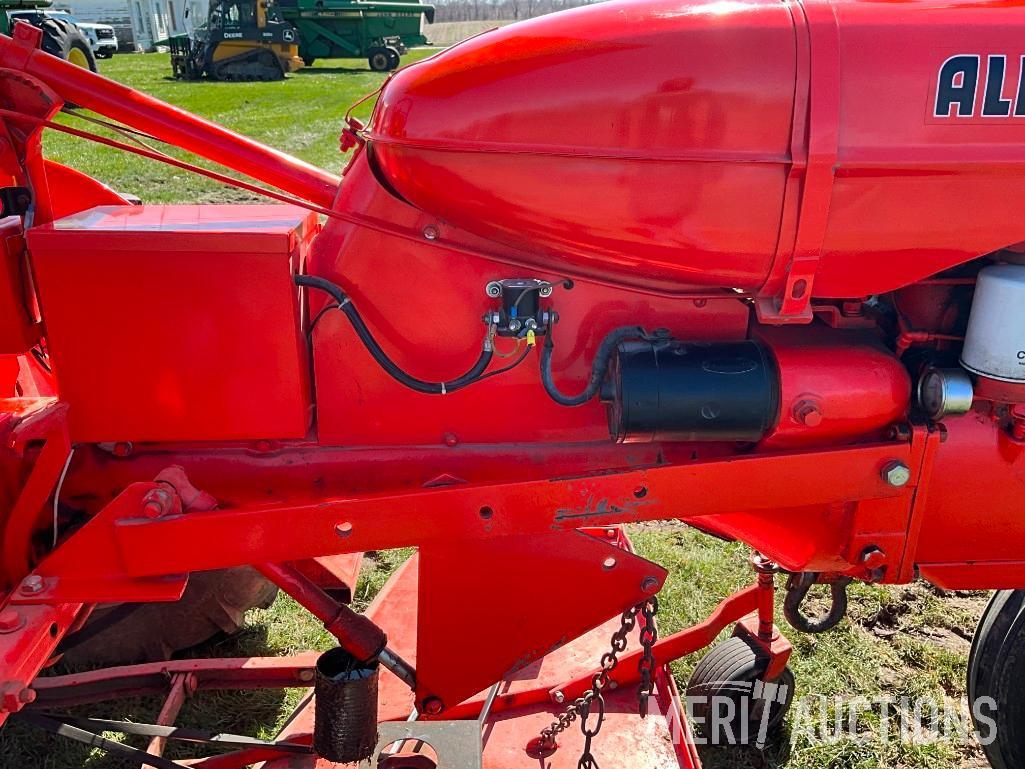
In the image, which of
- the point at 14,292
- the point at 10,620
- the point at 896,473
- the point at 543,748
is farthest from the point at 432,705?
the point at 14,292

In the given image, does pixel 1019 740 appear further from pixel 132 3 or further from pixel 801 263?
pixel 132 3

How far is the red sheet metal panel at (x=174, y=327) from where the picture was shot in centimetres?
172

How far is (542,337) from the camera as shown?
6.10ft

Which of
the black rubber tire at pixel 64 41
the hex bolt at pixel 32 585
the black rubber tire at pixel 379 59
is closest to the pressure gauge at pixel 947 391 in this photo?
the hex bolt at pixel 32 585

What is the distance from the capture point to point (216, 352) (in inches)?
70.7

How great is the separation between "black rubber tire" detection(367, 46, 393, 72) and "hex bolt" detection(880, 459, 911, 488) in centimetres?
2554

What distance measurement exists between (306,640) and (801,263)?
2.38 m

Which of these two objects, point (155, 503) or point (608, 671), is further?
point (608, 671)

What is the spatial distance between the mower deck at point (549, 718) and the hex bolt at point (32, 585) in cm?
86

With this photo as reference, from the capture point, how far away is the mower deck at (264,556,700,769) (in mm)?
2340

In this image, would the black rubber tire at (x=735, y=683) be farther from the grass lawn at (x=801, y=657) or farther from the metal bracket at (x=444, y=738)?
the metal bracket at (x=444, y=738)

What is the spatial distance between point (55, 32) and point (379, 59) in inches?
477

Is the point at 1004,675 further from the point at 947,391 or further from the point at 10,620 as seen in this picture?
the point at 10,620

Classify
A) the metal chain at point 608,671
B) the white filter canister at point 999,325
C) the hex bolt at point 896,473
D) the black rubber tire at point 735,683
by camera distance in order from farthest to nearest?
1. the black rubber tire at point 735,683
2. the metal chain at point 608,671
3. the hex bolt at point 896,473
4. the white filter canister at point 999,325
